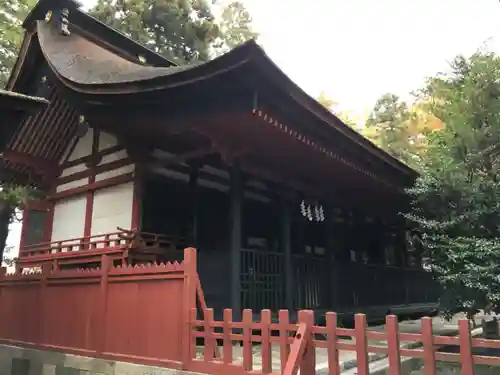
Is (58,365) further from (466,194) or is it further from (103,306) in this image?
(466,194)

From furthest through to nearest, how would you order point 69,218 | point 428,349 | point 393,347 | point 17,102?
point 69,218
point 17,102
point 393,347
point 428,349

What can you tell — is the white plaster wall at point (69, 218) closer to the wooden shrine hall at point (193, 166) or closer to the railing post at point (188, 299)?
the wooden shrine hall at point (193, 166)

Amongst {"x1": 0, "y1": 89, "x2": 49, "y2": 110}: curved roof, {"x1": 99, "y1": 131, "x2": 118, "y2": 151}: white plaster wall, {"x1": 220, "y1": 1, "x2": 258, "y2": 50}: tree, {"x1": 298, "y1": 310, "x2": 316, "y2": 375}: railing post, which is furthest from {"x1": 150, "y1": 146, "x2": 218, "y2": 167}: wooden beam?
{"x1": 220, "y1": 1, "x2": 258, "y2": 50}: tree

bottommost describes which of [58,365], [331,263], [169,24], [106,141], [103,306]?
[58,365]

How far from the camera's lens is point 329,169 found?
28.5ft

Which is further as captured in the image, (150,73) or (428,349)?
(150,73)

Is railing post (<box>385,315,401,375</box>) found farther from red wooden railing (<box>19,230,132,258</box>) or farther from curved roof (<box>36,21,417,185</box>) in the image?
red wooden railing (<box>19,230,132,258</box>)

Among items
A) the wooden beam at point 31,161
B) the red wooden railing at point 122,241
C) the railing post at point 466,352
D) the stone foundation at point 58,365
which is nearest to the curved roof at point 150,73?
the red wooden railing at point 122,241

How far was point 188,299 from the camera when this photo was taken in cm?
540

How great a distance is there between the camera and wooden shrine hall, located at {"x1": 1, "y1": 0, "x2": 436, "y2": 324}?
6.45 meters

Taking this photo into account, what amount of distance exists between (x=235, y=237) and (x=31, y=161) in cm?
535

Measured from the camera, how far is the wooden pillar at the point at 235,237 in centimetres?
734

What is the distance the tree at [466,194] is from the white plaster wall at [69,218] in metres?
6.61

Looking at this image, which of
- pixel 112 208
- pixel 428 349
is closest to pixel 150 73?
pixel 112 208
